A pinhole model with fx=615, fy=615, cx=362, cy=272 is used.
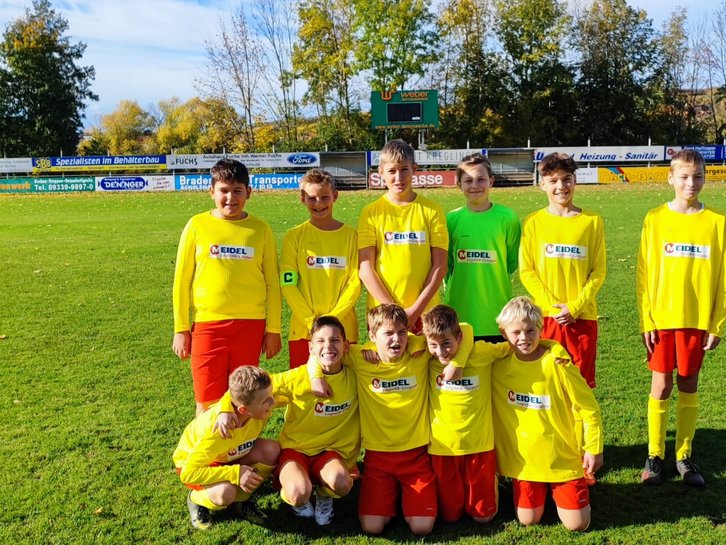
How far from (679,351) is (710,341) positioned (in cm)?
19

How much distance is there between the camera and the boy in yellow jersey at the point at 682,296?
3824 mm

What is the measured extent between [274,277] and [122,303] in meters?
5.24

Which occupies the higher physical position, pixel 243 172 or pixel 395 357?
pixel 243 172

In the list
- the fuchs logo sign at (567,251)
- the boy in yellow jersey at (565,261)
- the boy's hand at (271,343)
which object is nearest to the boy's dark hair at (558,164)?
the boy in yellow jersey at (565,261)

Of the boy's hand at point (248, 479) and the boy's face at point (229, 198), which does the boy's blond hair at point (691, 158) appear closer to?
the boy's face at point (229, 198)

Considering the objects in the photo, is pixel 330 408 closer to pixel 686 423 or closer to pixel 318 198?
pixel 318 198

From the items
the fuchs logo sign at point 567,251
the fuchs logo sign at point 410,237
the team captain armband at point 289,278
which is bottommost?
the team captain armband at point 289,278

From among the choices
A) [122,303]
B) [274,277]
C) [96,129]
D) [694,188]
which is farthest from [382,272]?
[96,129]

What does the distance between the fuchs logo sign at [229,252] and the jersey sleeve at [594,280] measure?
2082 mm

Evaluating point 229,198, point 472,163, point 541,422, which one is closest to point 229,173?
point 229,198

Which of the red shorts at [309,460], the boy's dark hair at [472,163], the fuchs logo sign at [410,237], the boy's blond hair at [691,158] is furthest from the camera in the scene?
the boy's dark hair at [472,163]

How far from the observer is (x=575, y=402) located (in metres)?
3.46

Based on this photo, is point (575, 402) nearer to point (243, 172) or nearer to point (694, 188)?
point (694, 188)

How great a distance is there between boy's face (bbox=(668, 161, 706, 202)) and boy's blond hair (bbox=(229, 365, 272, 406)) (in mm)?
2807
